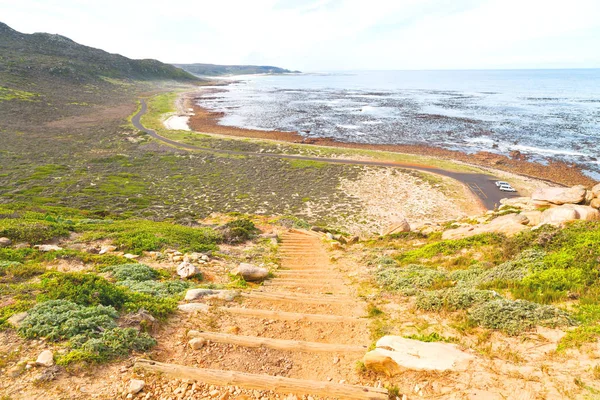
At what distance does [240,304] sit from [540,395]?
22.4 feet

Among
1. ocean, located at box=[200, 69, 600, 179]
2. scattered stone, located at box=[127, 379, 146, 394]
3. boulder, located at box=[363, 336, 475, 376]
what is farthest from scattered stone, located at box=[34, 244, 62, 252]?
ocean, located at box=[200, 69, 600, 179]

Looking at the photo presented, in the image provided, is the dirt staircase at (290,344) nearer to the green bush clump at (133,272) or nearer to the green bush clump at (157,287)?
the green bush clump at (157,287)

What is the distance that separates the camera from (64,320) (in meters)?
6.54

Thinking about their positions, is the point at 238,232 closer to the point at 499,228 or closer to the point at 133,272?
the point at 133,272

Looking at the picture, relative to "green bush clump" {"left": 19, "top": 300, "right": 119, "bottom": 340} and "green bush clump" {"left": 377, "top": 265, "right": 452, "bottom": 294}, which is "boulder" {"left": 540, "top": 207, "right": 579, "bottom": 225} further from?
"green bush clump" {"left": 19, "top": 300, "right": 119, "bottom": 340}

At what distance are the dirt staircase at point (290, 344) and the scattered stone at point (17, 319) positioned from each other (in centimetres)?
289

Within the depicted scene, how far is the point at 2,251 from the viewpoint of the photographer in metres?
10.8

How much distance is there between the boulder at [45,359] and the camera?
5.47 m

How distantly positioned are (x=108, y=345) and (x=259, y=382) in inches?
121

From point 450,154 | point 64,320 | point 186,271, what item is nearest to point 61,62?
point 450,154

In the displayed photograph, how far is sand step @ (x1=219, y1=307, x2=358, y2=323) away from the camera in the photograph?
26.8 ft

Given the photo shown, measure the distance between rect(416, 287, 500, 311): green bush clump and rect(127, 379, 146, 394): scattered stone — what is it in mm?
6850

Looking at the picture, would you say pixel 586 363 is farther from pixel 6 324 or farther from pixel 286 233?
pixel 286 233

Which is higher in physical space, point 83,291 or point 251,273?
point 83,291
